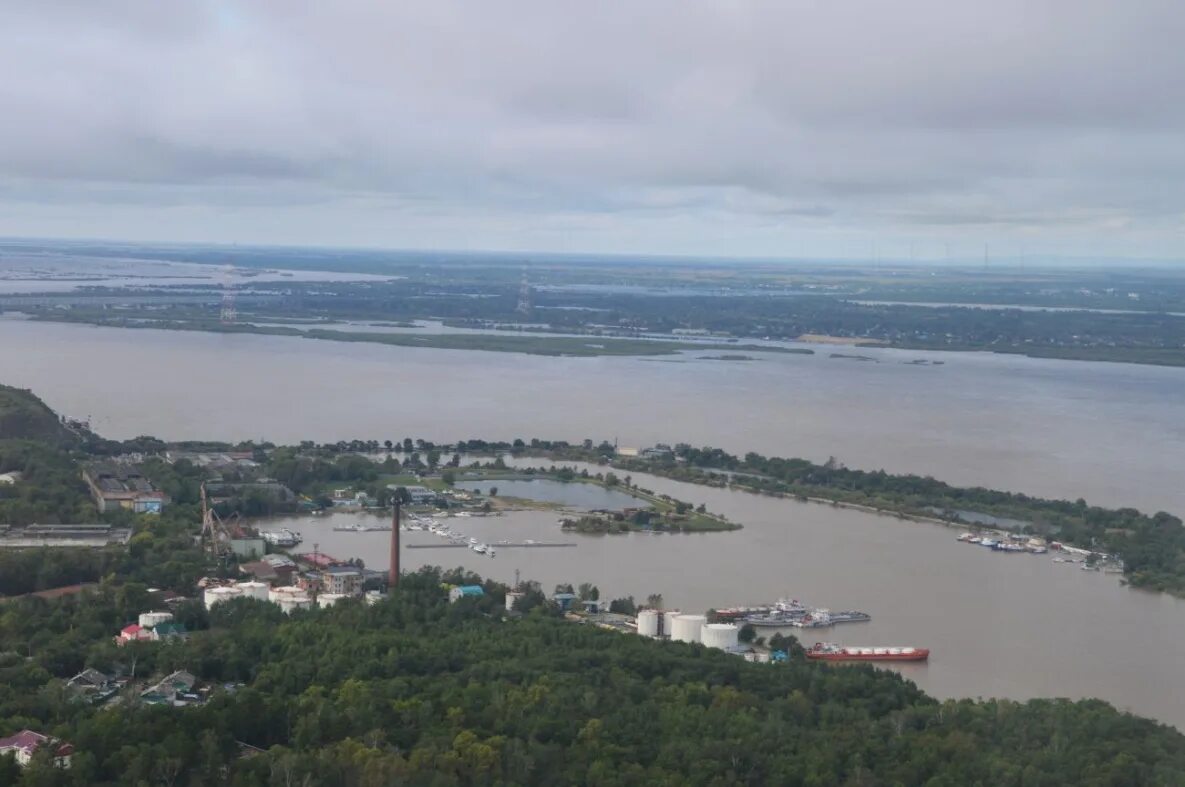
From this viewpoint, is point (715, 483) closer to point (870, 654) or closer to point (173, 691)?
point (870, 654)

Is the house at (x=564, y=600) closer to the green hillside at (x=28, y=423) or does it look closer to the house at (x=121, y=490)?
the house at (x=121, y=490)

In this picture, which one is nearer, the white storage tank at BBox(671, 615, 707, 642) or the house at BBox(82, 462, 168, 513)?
the white storage tank at BBox(671, 615, 707, 642)

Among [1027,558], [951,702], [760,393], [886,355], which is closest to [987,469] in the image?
[1027,558]

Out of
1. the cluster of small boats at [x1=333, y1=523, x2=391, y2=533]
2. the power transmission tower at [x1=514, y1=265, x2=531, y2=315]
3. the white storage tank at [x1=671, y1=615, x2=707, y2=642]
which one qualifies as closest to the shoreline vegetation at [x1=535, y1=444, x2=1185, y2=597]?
the cluster of small boats at [x1=333, y1=523, x2=391, y2=533]

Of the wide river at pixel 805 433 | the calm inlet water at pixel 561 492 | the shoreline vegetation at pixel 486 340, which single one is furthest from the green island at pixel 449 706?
the shoreline vegetation at pixel 486 340

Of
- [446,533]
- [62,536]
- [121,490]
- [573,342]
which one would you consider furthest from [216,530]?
[573,342]

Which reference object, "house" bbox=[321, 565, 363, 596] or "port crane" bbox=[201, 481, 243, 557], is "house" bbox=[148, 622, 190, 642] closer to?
"house" bbox=[321, 565, 363, 596]

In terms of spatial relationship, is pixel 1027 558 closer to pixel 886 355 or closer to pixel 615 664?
pixel 615 664
